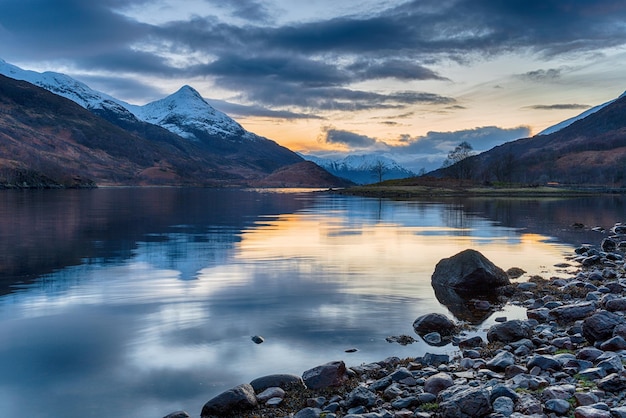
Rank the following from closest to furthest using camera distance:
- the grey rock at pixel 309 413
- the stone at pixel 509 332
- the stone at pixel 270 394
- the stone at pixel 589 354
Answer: the grey rock at pixel 309 413 → the stone at pixel 270 394 → the stone at pixel 589 354 → the stone at pixel 509 332

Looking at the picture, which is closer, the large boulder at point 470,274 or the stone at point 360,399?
the stone at point 360,399

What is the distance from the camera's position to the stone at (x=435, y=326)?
1808 cm

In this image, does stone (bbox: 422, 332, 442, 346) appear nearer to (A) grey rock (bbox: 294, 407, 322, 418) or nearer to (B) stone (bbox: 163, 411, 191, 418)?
(A) grey rock (bbox: 294, 407, 322, 418)

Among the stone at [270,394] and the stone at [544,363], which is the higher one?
the stone at [544,363]

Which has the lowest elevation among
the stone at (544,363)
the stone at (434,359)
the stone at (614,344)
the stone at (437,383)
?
the stone at (434,359)

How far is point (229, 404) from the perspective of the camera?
38.7 feet

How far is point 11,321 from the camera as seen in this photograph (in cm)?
1941

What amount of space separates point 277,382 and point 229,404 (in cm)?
177

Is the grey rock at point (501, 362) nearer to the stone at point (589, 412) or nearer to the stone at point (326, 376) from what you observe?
the stone at point (589, 412)

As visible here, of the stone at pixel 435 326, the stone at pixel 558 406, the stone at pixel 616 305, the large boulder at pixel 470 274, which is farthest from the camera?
the large boulder at pixel 470 274

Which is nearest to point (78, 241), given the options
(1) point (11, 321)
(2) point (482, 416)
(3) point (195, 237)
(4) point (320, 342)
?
(3) point (195, 237)

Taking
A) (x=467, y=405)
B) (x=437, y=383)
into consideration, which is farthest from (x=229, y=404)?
(x=467, y=405)

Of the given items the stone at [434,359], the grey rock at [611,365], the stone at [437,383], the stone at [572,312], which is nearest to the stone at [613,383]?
the grey rock at [611,365]

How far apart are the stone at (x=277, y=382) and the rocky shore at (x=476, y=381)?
25 mm
